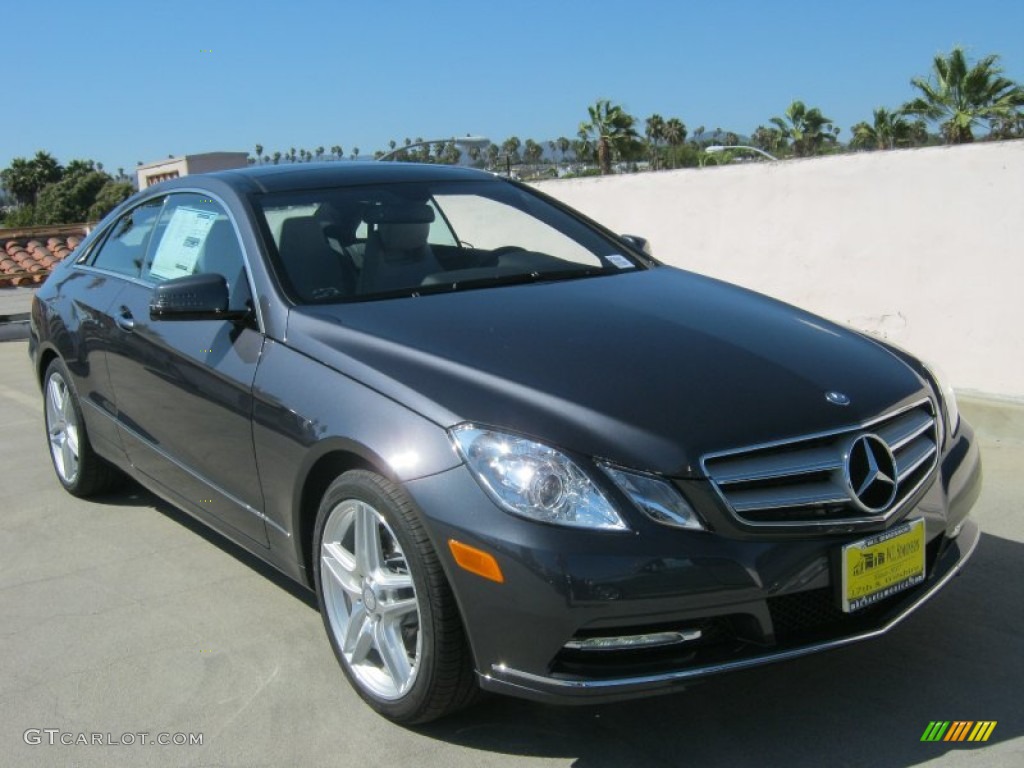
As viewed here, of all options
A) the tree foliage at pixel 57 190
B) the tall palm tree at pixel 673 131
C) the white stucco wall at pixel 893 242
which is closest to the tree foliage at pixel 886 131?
the tall palm tree at pixel 673 131

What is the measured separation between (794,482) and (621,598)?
1.84 ft

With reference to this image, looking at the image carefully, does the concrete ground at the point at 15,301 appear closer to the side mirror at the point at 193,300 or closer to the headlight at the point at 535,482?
the side mirror at the point at 193,300

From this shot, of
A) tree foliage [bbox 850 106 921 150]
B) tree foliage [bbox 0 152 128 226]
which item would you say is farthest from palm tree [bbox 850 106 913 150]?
tree foliage [bbox 0 152 128 226]

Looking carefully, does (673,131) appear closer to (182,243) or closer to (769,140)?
(769,140)

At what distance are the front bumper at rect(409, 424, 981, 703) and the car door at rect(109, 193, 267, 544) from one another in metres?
1.13

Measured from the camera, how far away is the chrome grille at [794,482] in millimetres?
2672

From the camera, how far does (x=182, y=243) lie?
14.5ft

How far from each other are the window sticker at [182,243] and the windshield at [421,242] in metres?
0.37

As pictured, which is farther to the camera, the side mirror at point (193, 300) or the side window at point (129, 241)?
the side window at point (129, 241)

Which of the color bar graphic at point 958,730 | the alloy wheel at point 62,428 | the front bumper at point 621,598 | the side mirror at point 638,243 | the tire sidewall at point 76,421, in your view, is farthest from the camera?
the alloy wheel at point 62,428

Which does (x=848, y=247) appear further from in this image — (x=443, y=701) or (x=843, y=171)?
(x=443, y=701)

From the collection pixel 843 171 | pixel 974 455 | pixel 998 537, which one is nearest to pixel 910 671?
pixel 974 455

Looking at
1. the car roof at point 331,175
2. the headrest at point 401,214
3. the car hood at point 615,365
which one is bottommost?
the car hood at point 615,365

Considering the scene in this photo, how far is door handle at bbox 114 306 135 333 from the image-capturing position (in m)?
4.42
